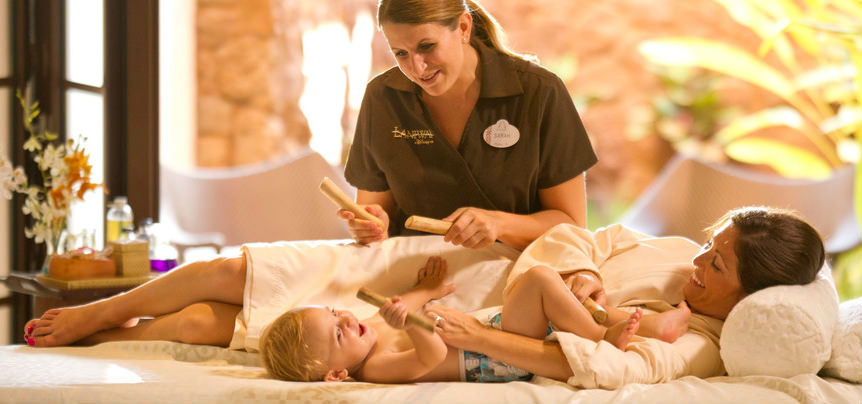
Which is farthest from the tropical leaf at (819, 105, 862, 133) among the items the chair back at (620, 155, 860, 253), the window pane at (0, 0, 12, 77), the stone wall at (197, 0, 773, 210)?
the window pane at (0, 0, 12, 77)

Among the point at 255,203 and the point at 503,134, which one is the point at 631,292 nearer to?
the point at 503,134

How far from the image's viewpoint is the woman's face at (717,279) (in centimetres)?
165

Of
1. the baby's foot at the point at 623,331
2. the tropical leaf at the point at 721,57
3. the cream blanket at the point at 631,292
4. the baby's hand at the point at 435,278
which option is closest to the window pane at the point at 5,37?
the baby's hand at the point at 435,278

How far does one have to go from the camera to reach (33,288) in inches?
93.6

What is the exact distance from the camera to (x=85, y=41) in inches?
125

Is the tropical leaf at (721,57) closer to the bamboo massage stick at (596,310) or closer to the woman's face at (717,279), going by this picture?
the woman's face at (717,279)

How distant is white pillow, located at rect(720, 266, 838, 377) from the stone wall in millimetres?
5352

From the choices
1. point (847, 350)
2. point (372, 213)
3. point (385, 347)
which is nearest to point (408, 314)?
point (385, 347)

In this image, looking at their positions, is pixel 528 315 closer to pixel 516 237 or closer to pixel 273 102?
pixel 516 237

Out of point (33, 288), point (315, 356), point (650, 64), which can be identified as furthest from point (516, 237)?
point (650, 64)

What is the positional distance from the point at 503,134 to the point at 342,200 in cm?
49

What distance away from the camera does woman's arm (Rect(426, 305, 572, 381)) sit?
1.55m

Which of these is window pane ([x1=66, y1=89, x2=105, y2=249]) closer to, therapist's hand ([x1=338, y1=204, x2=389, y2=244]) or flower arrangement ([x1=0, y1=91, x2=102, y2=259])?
flower arrangement ([x1=0, y1=91, x2=102, y2=259])

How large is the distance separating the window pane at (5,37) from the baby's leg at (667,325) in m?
2.51
